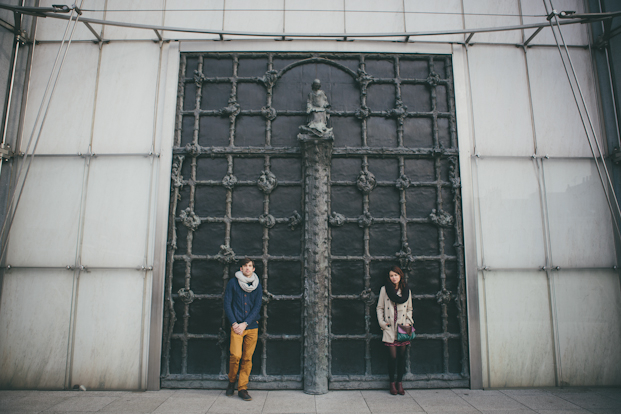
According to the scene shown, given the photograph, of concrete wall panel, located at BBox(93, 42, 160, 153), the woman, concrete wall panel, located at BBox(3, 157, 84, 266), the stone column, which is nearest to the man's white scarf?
the stone column

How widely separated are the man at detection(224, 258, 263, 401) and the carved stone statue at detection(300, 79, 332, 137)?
2208 millimetres

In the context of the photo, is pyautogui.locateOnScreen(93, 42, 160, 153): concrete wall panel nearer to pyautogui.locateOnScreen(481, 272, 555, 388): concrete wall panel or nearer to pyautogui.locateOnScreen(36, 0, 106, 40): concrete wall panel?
pyautogui.locateOnScreen(36, 0, 106, 40): concrete wall panel

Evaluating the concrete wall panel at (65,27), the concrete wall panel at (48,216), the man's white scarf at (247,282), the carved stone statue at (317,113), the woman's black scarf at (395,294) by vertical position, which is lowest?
the woman's black scarf at (395,294)

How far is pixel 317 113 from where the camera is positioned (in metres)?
4.95

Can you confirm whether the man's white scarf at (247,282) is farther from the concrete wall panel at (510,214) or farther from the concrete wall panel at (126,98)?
the concrete wall panel at (510,214)

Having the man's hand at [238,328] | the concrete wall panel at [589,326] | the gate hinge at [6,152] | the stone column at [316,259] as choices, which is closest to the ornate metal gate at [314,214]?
the stone column at [316,259]

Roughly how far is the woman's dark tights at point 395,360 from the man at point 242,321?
194 centimetres

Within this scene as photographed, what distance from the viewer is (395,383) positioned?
462cm

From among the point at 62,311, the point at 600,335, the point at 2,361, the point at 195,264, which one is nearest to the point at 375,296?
the point at 195,264

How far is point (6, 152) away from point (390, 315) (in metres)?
6.47

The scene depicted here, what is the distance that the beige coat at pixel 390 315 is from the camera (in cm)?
445

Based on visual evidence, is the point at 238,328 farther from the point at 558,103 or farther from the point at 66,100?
the point at 558,103

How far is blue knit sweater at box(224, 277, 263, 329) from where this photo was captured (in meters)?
4.37

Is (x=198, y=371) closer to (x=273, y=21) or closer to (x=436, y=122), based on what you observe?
(x=436, y=122)
